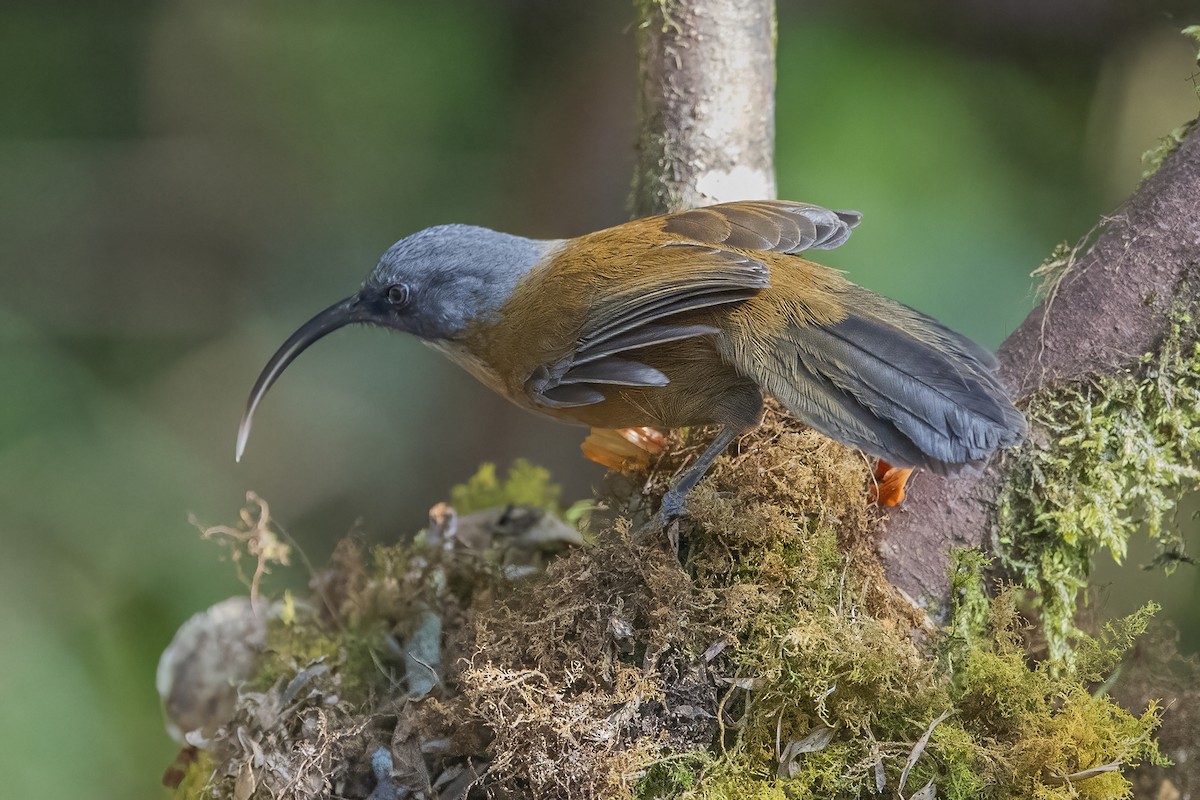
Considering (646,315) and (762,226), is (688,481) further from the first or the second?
(762,226)

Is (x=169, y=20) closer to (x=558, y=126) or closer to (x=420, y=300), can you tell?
(x=558, y=126)

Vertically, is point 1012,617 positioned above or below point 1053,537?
below

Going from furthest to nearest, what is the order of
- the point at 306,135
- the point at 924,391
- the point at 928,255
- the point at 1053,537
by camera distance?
the point at 306,135
the point at 928,255
the point at 1053,537
the point at 924,391

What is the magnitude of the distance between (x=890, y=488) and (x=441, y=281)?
123 cm

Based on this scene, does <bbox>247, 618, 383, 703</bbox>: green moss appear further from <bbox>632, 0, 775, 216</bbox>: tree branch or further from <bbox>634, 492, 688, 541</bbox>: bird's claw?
<bbox>632, 0, 775, 216</bbox>: tree branch

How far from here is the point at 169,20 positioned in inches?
155

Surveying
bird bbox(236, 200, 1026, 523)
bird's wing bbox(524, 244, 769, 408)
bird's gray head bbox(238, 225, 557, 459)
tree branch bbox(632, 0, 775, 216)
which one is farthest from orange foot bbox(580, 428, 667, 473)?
tree branch bbox(632, 0, 775, 216)

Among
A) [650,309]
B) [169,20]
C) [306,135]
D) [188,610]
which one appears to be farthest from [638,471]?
[169,20]

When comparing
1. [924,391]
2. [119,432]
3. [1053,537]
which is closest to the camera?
[924,391]

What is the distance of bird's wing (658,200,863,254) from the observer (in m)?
2.02

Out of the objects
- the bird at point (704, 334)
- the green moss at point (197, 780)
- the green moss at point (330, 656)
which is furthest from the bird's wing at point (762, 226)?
the green moss at point (197, 780)

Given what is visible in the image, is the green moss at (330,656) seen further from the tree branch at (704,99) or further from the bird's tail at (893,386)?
the tree branch at (704,99)

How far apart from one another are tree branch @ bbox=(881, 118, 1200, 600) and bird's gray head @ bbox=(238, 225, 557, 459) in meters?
1.13

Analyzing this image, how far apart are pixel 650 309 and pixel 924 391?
0.56m
